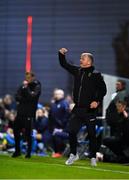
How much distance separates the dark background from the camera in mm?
22625

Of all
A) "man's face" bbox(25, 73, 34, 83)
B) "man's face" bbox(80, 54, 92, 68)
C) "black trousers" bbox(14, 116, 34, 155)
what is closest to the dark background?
"man's face" bbox(25, 73, 34, 83)

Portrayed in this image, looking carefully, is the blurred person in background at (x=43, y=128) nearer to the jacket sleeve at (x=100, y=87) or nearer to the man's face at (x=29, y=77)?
the man's face at (x=29, y=77)

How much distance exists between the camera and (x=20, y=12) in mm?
23359

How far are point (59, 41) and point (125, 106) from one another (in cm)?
1024

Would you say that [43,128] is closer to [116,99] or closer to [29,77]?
[116,99]

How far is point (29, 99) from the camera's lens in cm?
Answer: 1230

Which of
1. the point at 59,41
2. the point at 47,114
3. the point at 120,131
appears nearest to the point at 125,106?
the point at 120,131

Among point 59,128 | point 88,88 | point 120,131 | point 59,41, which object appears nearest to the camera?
point 88,88

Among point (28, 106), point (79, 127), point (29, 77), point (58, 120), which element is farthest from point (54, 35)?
point (79, 127)

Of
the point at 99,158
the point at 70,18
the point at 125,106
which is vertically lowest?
the point at 99,158

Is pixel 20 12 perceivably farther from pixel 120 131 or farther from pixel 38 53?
pixel 120 131

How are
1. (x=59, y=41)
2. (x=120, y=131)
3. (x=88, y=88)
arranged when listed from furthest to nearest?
1. (x=59, y=41)
2. (x=120, y=131)
3. (x=88, y=88)

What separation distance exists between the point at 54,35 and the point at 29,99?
1090 cm

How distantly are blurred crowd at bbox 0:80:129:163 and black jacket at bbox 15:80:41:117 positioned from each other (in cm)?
160
